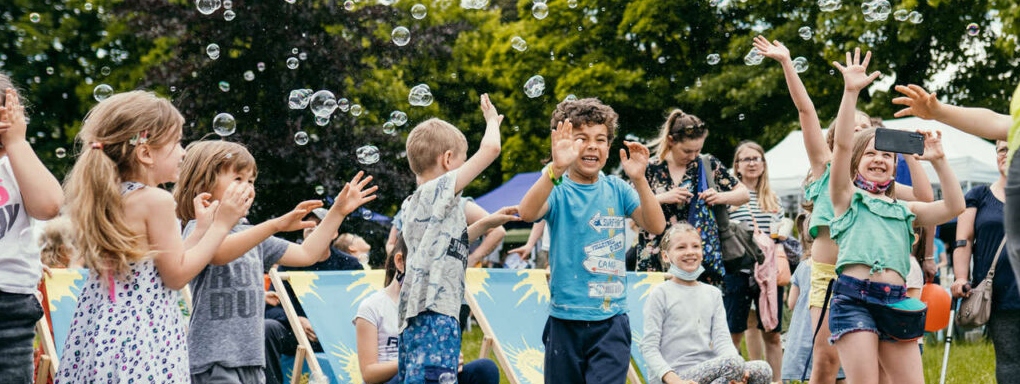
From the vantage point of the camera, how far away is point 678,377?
4.68m

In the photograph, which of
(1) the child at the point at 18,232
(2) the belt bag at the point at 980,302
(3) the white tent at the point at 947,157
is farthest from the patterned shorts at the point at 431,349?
(3) the white tent at the point at 947,157

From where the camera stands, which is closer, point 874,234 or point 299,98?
point 874,234

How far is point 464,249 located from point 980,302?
108 inches

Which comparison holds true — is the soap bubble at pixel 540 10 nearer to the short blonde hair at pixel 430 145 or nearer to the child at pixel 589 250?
the child at pixel 589 250

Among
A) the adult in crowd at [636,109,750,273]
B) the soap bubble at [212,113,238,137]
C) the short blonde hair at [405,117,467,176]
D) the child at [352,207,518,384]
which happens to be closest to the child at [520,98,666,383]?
the short blonde hair at [405,117,467,176]

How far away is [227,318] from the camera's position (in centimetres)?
371

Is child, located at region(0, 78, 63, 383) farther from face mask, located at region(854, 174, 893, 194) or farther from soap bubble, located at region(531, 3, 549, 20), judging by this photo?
soap bubble, located at region(531, 3, 549, 20)

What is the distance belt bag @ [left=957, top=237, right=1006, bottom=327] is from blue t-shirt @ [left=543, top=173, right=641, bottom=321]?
2088 millimetres

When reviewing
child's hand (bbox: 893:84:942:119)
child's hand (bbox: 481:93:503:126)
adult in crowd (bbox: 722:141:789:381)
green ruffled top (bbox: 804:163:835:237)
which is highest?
child's hand (bbox: 481:93:503:126)

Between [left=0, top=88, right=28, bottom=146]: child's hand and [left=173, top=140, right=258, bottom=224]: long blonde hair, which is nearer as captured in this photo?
[left=0, top=88, right=28, bottom=146]: child's hand

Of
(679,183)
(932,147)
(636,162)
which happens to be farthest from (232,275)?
(679,183)

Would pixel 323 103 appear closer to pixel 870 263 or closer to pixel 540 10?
pixel 540 10

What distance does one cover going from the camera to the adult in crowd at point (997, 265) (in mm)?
4953

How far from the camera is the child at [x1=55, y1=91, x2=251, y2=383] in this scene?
3.05m
